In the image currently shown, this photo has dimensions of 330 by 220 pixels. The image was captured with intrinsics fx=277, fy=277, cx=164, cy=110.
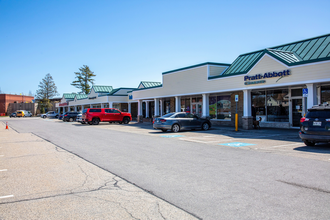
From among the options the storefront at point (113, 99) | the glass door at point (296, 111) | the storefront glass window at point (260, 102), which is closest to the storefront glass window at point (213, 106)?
the storefront glass window at point (260, 102)

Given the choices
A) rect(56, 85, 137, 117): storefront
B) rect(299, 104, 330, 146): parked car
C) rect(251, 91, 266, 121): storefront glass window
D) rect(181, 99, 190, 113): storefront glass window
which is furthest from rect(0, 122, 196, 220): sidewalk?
rect(56, 85, 137, 117): storefront

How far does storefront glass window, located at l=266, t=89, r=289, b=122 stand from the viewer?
21250 millimetres

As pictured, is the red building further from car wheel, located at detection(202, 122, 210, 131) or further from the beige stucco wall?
car wheel, located at detection(202, 122, 210, 131)

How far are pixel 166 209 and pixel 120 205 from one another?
82 centimetres

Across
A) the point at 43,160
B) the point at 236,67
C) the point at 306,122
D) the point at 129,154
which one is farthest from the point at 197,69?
the point at 43,160

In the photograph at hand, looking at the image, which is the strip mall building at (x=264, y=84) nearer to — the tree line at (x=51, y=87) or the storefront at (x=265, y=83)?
the storefront at (x=265, y=83)

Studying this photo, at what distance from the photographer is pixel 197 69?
26125mm

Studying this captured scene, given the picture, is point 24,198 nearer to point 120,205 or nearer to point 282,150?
point 120,205

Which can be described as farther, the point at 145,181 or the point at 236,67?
the point at 236,67

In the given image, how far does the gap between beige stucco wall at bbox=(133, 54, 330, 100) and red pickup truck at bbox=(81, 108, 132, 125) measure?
438cm

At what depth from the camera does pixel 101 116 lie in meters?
32.7

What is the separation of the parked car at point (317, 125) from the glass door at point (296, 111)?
971cm

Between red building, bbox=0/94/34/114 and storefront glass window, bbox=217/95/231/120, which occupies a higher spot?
red building, bbox=0/94/34/114

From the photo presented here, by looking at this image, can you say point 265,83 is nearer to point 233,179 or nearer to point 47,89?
point 233,179
